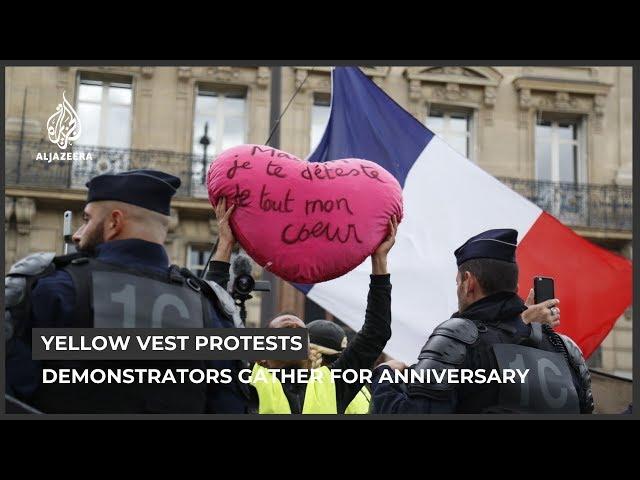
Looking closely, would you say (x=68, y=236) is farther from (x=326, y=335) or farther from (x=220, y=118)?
(x=220, y=118)

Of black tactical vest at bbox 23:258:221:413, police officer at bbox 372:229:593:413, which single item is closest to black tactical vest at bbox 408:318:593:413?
police officer at bbox 372:229:593:413

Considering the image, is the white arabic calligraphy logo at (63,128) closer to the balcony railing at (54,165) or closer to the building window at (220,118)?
the balcony railing at (54,165)

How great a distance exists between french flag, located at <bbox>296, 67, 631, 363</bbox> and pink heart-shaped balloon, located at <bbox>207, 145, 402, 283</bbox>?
2.80 ft

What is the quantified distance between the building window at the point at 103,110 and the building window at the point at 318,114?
6.80 ft

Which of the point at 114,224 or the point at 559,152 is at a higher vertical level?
the point at 559,152

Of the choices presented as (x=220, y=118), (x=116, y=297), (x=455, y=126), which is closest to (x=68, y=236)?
(x=116, y=297)

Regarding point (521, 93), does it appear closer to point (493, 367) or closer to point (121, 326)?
point (493, 367)

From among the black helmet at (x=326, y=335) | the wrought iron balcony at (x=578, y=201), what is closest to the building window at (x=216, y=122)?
the wrought iron balcony at (x=578, y=201)

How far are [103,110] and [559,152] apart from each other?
4373 mm

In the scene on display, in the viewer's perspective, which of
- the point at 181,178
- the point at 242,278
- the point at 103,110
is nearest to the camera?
the point at 242,278

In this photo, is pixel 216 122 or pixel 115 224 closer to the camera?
pixel 115 224

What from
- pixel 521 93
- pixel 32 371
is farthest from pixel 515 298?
pixel 521 93

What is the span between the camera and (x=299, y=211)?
3.77 metres

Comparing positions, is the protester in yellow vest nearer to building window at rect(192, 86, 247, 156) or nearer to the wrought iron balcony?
the wrought iron balcony
